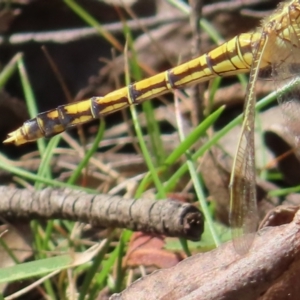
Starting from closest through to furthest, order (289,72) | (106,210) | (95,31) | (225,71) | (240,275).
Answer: (240,275), (106,210), (289,72), (225,71), (95,31)

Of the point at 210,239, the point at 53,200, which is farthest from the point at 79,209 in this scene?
the point at 210,239

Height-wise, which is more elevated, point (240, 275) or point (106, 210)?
point (106, 210)

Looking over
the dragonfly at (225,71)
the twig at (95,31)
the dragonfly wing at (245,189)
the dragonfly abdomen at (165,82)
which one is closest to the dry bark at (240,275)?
the dragonfly wing at (245,189)

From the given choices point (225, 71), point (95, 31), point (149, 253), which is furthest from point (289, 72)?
point (95, 31)

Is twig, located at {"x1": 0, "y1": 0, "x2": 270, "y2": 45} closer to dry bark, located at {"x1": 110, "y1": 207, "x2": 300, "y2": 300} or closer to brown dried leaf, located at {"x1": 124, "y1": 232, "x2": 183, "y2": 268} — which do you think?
brown dried leaf, located at {"x1": 124, "y1": 232, "x2": 183, "y2": 268}

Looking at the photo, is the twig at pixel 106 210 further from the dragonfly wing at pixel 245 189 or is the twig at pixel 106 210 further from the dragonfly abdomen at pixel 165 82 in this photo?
the dragonfly abdomen at pixel 165 82

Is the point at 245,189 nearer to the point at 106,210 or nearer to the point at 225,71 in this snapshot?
the point at 106,210

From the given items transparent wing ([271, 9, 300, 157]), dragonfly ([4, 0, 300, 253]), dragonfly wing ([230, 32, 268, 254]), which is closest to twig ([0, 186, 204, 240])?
dragonfly wing ([230, 32, 268, 254])

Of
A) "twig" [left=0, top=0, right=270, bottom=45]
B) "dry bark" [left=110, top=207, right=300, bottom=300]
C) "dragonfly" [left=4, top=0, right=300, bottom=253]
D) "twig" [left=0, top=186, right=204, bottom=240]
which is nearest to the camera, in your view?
"dry bark" [left=110, top=207, right=300, bottom=300]
